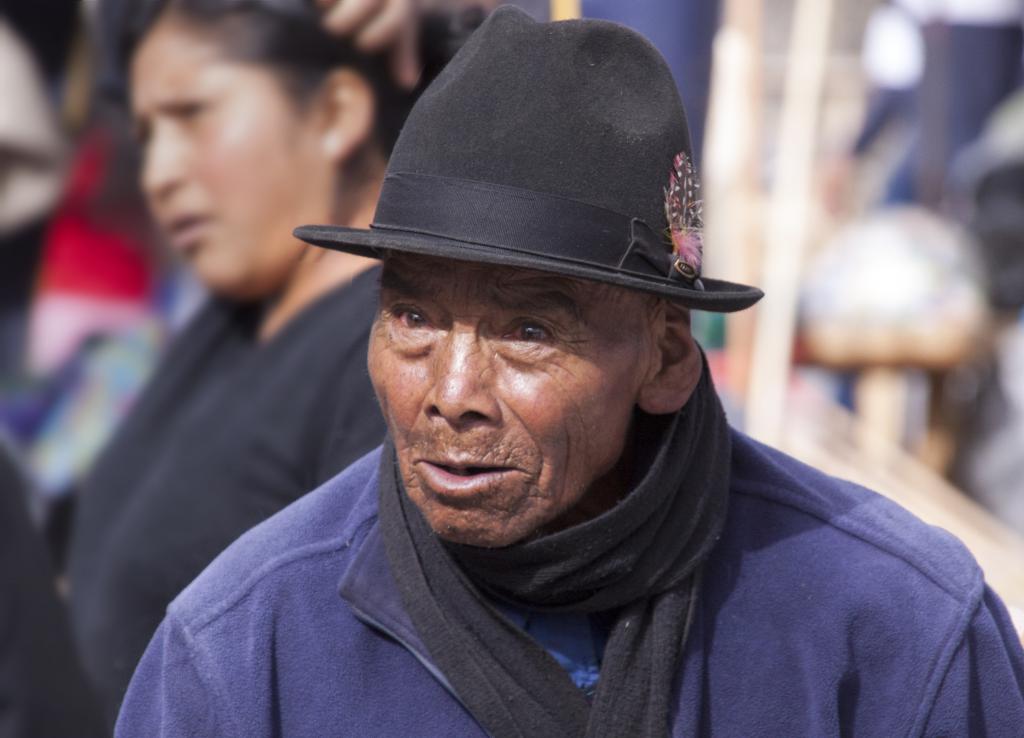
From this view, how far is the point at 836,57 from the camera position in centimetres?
797

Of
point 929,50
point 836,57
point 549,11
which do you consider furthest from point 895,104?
point 549,11

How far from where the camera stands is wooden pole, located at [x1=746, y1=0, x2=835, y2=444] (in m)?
3.97

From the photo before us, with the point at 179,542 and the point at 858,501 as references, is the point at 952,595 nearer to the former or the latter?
the point at 858,501

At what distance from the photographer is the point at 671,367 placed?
164cm

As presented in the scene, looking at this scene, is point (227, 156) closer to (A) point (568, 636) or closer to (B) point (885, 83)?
(A) point (568, 636)

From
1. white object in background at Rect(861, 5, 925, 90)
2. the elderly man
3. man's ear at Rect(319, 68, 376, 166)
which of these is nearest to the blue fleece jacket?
the elderly man

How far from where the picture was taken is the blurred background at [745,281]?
398cm

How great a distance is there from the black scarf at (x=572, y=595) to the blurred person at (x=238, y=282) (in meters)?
0.62

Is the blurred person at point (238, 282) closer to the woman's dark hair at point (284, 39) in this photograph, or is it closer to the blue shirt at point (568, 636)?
the woman's dark hair at point (284, 39)

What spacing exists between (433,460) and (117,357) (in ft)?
10.2

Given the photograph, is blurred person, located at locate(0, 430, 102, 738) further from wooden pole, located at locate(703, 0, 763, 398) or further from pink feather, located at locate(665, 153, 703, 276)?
wooden pole, located at locate(703, 0, 763, 398)

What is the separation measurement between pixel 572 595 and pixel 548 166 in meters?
0.45

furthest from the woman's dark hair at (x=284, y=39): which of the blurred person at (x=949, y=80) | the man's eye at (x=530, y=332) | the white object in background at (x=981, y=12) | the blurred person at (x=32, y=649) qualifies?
the white object in background at (x=981, y=12)

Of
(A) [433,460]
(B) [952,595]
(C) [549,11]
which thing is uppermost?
(C) [549,11]
